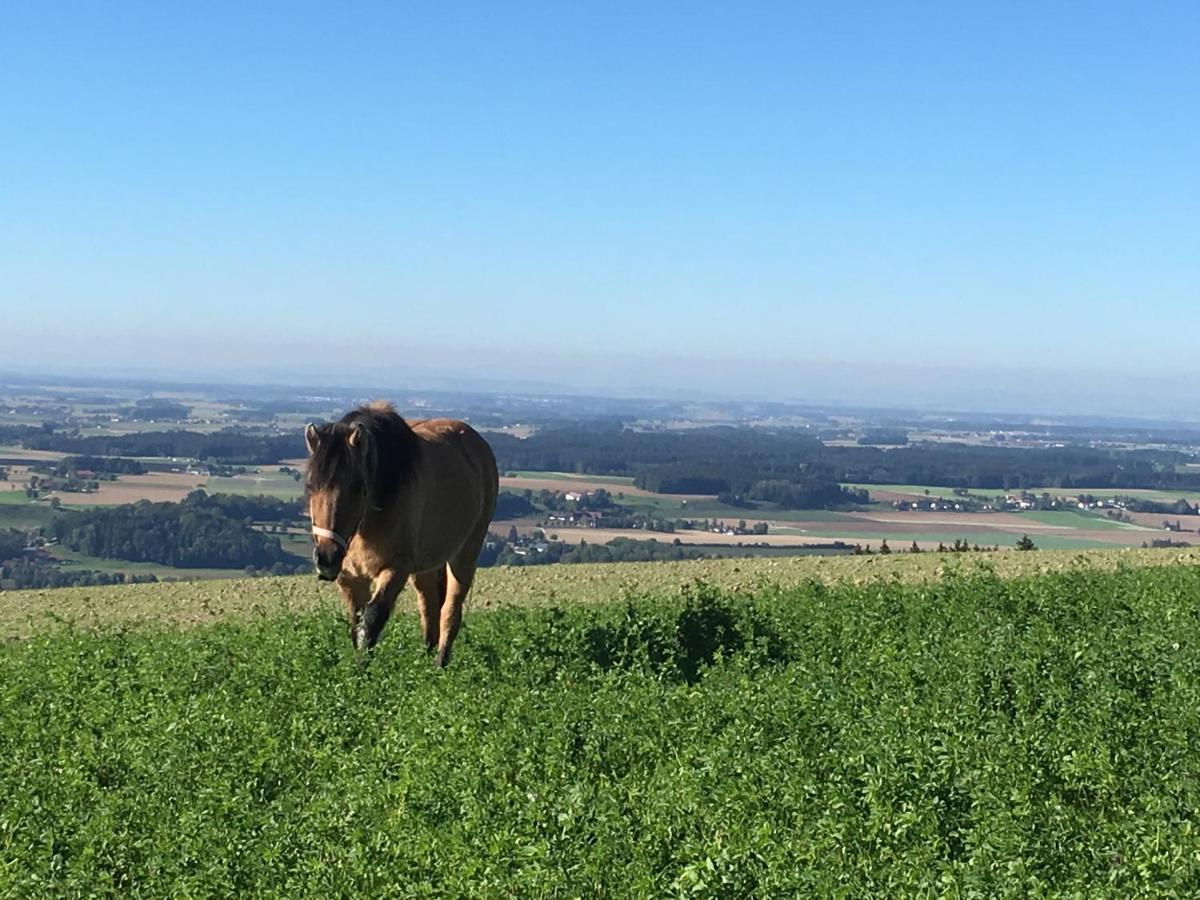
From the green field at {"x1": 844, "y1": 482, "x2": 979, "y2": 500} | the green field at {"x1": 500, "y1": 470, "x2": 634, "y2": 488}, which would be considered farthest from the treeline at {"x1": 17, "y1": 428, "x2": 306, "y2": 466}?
the green field at {"x1": 844, "y1": 482, "x2": 979, "y2": 500}

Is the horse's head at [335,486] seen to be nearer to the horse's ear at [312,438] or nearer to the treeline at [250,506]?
the horse's ear at [312,438]

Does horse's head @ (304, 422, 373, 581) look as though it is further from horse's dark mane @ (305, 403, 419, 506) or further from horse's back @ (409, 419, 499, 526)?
horse's back @ (409, 419, 499, 526)

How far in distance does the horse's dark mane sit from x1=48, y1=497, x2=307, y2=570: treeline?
34.3 metres

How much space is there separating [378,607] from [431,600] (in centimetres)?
178

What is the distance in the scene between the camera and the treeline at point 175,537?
154ft

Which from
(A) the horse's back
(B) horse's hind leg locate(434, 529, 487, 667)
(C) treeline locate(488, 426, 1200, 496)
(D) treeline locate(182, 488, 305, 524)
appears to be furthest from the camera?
(C) treeline locate(488, 426, 1200, 496)

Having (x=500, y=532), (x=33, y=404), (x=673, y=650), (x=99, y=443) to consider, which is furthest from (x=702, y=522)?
(x=33, y=404)

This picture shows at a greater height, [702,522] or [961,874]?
[961,874]

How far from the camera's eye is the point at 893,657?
35.8ft

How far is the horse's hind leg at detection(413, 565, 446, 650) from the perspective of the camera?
13.0 m

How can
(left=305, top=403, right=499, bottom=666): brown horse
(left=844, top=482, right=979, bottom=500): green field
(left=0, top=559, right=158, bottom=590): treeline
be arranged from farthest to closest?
(left=844, top=482, right=979, bottom=500): green field
(left=0, top=559, right=158, bottom=590): treeline
(left=305, top=403, right=499, bottom=666): brown horse

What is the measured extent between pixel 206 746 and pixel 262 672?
2367 millimetres

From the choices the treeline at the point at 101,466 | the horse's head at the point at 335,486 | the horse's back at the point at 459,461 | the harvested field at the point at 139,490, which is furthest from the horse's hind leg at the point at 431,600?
the treeline at the point at 101,466

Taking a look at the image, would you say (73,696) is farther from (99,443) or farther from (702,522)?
(99,443)
